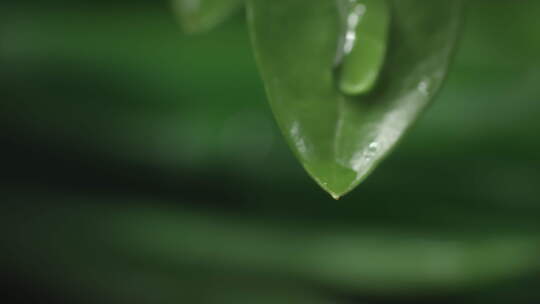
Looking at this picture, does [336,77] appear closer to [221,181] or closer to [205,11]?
Answer: [205,11]

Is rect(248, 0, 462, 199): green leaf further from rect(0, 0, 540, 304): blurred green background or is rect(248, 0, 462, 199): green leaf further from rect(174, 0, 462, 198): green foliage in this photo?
rect(0, 0, 540, 304): blurred green background

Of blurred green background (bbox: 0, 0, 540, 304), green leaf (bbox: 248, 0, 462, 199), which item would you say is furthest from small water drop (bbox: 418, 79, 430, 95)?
blurred green background (bbox: 0, 0, 540, 304)

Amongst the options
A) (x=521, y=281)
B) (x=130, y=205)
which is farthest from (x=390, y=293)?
(x=130, y=205)

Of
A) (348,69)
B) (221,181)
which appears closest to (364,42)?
(348,69)

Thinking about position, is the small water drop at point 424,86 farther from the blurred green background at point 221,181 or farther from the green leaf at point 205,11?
the blurred green background at point 221,181

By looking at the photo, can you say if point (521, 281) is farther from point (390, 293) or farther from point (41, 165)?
point (41, 165)
